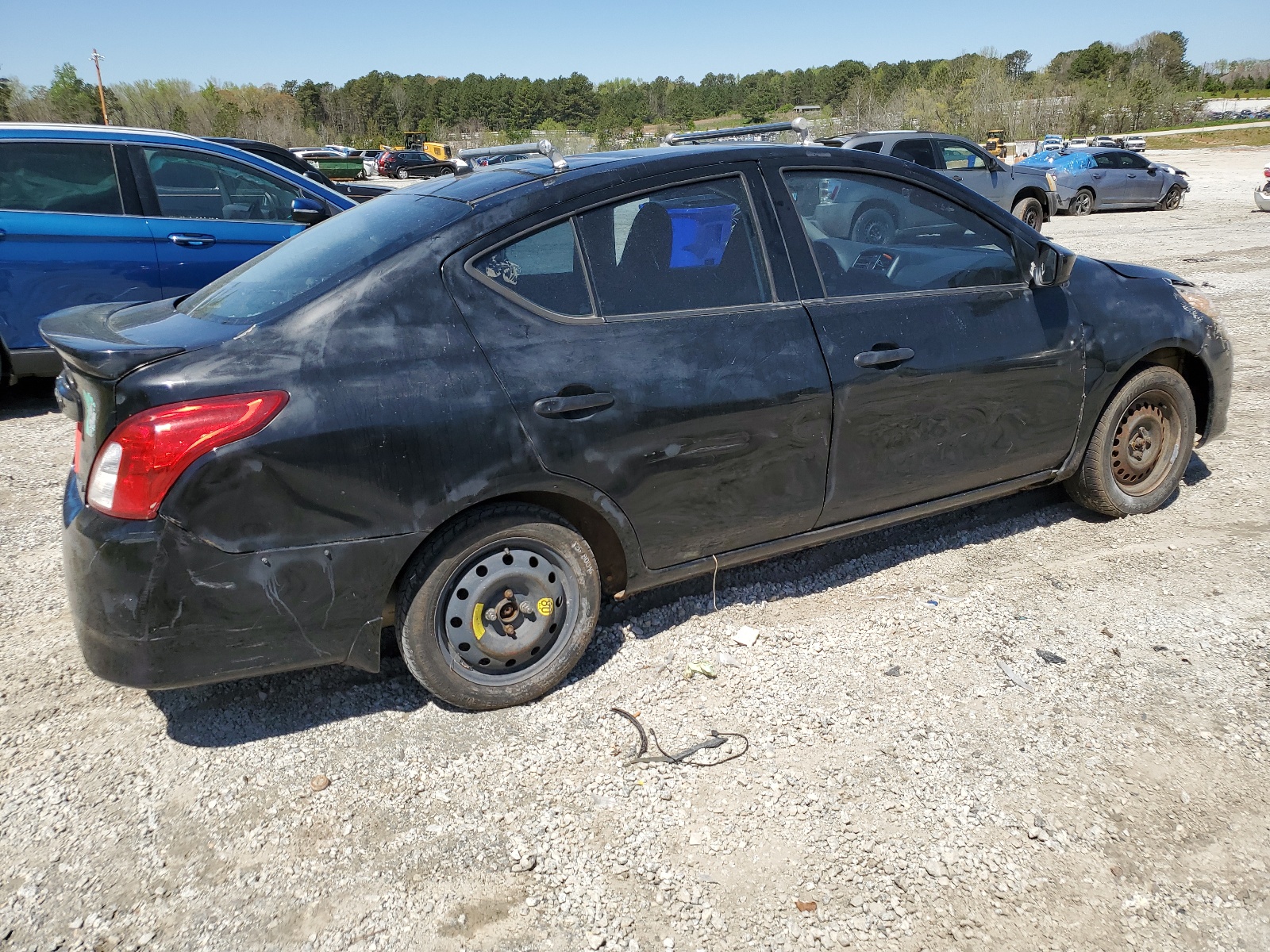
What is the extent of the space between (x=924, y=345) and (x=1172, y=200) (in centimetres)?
2213

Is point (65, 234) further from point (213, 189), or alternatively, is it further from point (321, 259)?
point (321, 259)

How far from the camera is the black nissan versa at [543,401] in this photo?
2.68 metres

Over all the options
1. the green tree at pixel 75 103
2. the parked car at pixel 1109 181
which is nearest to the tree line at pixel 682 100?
the green tree at pixel 75 103

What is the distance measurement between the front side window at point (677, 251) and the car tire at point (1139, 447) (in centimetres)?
200

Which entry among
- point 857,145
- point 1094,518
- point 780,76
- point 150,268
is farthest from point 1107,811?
point 780,76

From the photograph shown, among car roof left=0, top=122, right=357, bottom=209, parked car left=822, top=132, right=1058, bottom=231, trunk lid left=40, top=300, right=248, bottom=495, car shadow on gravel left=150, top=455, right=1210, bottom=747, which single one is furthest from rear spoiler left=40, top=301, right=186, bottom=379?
parked car left=822, top=132, right=1058, bottom=231

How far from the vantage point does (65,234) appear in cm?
643

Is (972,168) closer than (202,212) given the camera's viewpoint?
No

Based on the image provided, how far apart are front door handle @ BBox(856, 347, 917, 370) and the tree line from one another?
15620 mm

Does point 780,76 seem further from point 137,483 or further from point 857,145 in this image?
point 137,483

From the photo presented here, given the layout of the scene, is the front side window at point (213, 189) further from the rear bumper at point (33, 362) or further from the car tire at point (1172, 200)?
the car tire at point (1172, 200)

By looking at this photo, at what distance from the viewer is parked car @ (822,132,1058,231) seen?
1386cm

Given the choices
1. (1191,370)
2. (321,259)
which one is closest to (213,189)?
(321,259)

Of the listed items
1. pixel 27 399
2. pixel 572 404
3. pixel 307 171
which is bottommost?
pixel 27 399
